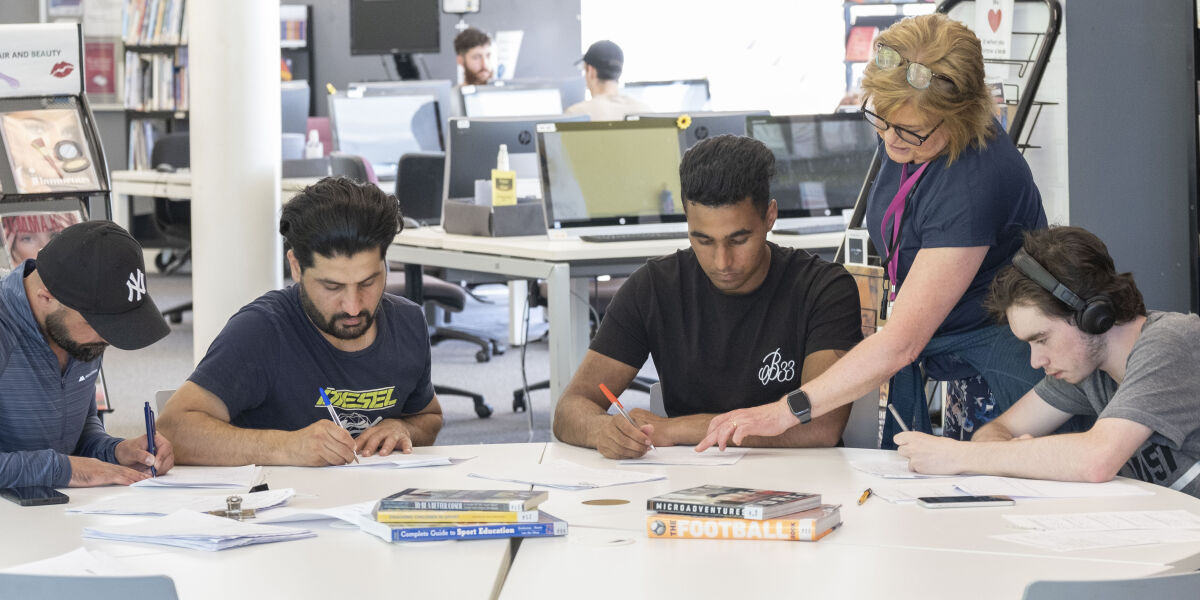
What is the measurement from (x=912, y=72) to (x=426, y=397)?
1153 mm

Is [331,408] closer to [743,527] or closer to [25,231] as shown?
[743,527]

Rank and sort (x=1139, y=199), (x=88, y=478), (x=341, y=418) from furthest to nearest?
(x=1139, y=199) < (x=341, y=418) < (x=88, y=478)

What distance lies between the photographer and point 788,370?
2.59 meters

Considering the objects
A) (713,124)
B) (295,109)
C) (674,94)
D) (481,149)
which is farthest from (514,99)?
(713,124)

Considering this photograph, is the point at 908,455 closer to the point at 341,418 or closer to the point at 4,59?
the point at 341,418

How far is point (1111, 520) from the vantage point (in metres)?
1.82

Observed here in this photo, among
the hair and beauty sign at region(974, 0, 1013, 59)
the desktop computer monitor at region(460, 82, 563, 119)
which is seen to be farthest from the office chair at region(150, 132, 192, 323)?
the hair and beauty sign at region(974, 0, 1013, 59)

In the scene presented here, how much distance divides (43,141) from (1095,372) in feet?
10.1

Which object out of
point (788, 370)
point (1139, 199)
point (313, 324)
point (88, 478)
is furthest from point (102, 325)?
point (1139, 199)

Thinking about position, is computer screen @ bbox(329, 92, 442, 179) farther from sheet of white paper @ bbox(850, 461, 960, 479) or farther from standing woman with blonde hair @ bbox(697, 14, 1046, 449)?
sheet of white paper @ bbox(850, 461, 960, 479)

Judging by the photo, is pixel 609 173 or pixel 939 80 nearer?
pixel 939 80

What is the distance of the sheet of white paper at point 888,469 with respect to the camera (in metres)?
2.12

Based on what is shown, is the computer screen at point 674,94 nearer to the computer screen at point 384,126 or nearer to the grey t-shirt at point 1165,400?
the computer screen at point 384,126

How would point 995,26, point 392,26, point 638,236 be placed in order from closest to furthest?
point 995,26
point 638,236
point 392,26
